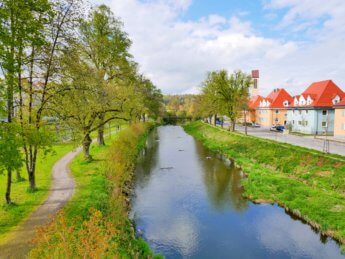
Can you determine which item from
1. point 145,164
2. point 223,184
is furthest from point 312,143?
point 145,164

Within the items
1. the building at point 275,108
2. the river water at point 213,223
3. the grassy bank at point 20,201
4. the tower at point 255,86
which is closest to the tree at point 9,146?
the grassy bank at point 20,201

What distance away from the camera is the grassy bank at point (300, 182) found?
52.9 feet

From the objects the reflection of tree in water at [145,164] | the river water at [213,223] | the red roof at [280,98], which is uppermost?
the red roof at [280,98]

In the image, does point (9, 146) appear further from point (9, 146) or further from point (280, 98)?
point (280, 98)

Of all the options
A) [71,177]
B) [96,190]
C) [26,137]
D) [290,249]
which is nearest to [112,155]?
[71,177]

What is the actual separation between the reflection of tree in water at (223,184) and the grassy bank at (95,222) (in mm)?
6726

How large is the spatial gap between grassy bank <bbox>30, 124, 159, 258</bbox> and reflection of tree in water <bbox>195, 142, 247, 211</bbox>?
6.73 metres

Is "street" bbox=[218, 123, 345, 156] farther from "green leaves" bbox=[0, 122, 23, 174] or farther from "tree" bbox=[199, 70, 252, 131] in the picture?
"green leaves" bbox=[0, 122, 23, 174]

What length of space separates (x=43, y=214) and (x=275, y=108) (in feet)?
193

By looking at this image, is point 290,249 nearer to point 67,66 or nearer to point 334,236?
point 334,236

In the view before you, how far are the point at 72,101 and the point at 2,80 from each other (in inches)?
202

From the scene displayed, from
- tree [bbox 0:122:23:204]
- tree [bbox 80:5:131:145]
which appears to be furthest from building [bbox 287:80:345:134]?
tree [bbox 0:122:23:204]

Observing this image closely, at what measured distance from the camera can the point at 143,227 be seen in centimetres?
1570

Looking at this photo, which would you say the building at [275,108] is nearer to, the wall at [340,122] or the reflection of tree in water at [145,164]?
the wall at [340,122]
